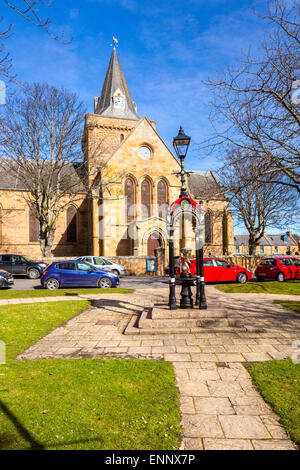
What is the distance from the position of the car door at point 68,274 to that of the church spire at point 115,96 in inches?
1133

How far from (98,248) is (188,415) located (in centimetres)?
2460

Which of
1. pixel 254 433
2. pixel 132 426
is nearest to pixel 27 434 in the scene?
pixel 132 426

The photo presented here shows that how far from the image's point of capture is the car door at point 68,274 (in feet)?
47.6

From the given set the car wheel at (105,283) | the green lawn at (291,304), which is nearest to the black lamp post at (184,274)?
the green lawn at (291,304)

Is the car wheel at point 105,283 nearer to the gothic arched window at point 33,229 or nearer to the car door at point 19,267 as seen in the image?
the car door at point 19,267

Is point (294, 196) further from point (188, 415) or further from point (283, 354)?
point (188, 415)

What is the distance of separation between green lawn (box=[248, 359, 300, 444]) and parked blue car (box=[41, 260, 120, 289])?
1079 cm

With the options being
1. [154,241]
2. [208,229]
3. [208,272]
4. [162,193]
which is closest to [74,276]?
[208,272]

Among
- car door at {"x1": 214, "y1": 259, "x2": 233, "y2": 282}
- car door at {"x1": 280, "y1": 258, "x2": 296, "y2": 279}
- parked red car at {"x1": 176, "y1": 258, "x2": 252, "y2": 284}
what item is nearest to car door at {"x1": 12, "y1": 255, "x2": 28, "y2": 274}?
parked red car at {"x1": 176, "y1": 258, "x2": 252, "y2": 284}

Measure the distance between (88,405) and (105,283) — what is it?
1146 cm

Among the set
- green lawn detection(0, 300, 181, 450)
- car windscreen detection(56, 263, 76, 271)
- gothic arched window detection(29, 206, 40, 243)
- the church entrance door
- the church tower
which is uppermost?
the church tower

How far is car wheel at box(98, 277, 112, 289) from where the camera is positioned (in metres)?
14.9

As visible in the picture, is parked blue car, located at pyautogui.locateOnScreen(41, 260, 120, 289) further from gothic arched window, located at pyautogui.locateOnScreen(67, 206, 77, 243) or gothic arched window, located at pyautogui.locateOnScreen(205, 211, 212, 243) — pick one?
gothic arched window, located at pyautogui.locateOnScreen(205, 211, 212, 243)

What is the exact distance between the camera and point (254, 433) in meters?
3.12
